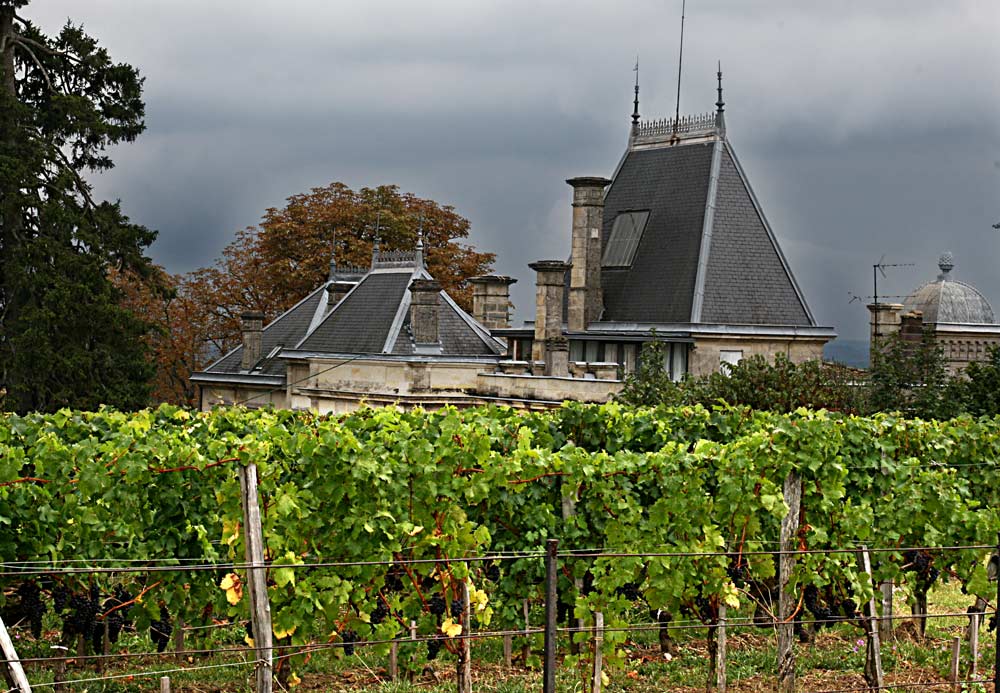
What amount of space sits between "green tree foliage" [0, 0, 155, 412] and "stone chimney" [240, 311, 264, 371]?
507 cm

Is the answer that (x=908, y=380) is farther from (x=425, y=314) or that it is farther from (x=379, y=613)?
(x=379, y=613)

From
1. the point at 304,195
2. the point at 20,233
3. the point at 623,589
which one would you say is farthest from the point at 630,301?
the point at 623,589

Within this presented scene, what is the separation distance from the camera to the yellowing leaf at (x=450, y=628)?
9055 mm

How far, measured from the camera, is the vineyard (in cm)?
911

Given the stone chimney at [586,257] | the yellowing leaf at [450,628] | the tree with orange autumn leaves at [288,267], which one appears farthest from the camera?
the tree with orange autumn leaves at [288,267]

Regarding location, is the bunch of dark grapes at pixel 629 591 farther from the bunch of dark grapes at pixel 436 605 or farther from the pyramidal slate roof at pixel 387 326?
the pyramidal slate roof at pixel 387 326

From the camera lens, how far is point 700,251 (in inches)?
1284

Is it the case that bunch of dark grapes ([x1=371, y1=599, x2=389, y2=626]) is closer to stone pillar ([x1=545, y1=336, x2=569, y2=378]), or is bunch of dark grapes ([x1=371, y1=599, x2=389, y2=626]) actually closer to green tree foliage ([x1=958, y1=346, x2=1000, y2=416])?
green tree foliage ([x1=958, y1=346, x2=1000, y2=416])

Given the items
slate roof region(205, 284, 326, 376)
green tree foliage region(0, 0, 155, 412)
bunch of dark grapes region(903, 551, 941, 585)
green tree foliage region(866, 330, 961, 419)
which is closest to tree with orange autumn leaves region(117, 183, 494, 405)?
slate roof region(205, 284, 326, 376)

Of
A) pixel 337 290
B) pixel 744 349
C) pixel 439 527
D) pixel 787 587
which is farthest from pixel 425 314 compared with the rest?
pixel 787 587

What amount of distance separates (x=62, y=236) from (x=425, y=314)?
815cm

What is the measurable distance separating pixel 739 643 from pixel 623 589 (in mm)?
1603

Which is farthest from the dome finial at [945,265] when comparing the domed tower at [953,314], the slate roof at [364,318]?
the slate roof at [364,318]

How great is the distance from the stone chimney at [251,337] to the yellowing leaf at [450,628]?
27903 millimetres
